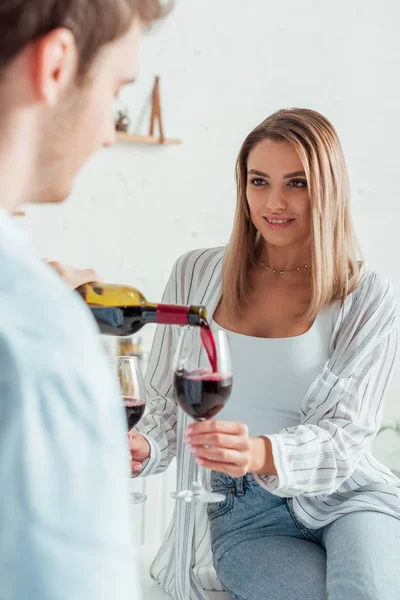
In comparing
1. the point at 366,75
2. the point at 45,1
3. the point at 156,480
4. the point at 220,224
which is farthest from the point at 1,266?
the point at 366,75

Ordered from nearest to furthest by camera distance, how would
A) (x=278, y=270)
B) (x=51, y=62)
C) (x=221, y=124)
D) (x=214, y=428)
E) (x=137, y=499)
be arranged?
1. (x=51, y=62)
2. (x=214, y=428)
3. (x=137, y=499)
4. (x=278, y=270)
5. (x=221, y=124)

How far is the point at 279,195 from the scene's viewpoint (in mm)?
1828

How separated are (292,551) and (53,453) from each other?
1.29m

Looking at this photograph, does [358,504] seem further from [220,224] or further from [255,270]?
[220,224]

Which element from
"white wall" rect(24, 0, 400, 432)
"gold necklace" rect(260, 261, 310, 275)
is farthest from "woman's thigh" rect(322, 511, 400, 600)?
"white wall" rect(24, 0, 400, 432)

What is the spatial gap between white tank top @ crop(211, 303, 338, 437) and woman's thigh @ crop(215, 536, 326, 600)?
0.77ft

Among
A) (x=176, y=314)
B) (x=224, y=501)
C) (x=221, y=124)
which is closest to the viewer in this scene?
(x=176, y=314)

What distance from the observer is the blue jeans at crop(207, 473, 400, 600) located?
4.78 feet

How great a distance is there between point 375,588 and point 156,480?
1290 millimetres

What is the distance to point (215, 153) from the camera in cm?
310

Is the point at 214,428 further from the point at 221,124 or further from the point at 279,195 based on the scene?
the point at 221,124

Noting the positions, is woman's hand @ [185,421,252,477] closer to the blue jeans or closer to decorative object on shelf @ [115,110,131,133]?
the blue jeans

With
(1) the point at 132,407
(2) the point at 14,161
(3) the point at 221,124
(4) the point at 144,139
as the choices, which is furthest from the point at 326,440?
(3) the point at 221,124

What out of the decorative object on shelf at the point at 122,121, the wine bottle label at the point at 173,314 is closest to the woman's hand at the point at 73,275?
the wine bottle label at the point at 173,314
